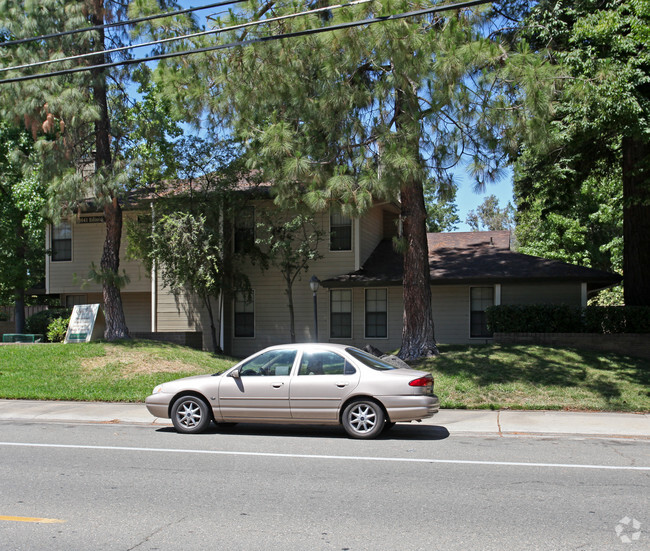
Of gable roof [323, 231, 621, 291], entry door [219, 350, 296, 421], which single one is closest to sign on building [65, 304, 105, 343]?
gable roof [323, 231, 621, 291]

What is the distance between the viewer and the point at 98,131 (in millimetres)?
20516

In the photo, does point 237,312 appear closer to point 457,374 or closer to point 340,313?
point 340,313

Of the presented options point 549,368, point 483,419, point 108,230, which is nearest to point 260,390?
point 483,419

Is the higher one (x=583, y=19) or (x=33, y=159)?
(x=583, y=19)

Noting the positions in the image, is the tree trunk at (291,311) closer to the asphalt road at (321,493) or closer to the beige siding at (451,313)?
the beige siding at (451,313)

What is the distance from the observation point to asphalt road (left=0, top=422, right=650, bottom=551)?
539 cm

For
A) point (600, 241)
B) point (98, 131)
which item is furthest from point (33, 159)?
point (600, 241)

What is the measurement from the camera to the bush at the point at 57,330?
2256 centimetres

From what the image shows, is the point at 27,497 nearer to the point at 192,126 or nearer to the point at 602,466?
the point at 602,466

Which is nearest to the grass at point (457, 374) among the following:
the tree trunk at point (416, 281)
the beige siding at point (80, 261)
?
the tree trunk at point (416, 281)

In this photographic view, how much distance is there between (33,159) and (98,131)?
218cm

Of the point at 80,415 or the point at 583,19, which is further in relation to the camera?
the point at 583,19

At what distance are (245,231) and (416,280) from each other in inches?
357

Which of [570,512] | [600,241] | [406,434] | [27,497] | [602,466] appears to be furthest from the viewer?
[600,241]
